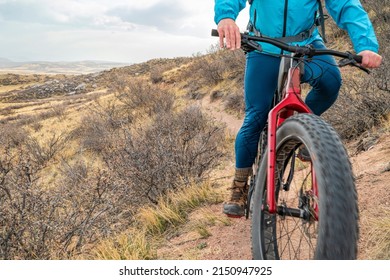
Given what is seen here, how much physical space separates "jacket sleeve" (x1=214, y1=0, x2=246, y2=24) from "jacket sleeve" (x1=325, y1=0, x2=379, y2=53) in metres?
0.63

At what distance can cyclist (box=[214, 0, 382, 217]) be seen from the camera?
195 centimetres

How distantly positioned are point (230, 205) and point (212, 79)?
16.0m

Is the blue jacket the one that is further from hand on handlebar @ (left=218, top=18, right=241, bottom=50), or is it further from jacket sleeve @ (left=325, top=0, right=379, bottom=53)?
hand on handlebar @ (left=218, top=18, right=241, bottom=50)

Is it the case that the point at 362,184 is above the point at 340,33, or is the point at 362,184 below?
below

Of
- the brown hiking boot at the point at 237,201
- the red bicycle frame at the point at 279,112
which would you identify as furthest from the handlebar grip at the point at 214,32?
the brown hiking boot at the point at 237,201

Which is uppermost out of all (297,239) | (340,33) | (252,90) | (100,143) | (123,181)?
(340,33)

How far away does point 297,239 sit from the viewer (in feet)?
7.49

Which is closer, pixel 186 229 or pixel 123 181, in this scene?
pixel 186 229

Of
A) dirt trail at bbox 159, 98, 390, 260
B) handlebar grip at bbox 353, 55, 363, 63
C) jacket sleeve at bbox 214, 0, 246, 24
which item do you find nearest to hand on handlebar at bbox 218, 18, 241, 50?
jacket sleeve at bbox 214, 0, 246, 24

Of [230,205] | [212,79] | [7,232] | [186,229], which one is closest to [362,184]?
[230,205]

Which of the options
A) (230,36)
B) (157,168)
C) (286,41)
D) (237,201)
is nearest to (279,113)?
(230,36)

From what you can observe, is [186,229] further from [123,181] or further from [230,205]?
[123,181]

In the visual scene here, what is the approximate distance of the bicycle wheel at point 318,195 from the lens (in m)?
1.23
